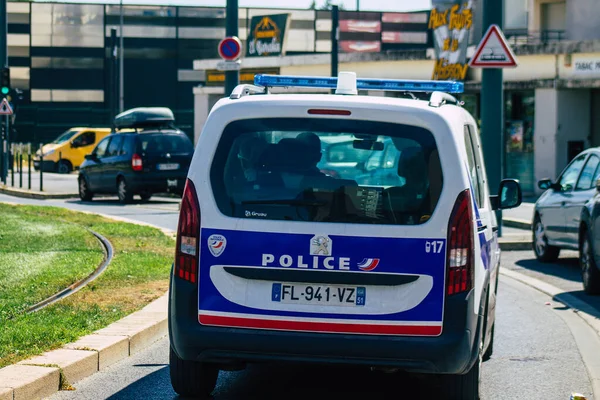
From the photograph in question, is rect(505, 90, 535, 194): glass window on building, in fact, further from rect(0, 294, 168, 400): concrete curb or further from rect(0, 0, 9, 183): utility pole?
rect(0, 294, 168, 400): concrete curb

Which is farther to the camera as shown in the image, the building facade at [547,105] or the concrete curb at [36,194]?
the building facade at [547,105]

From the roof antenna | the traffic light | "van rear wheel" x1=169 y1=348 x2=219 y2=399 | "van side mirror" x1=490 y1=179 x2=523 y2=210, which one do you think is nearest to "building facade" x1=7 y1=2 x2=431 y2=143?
the traffic light

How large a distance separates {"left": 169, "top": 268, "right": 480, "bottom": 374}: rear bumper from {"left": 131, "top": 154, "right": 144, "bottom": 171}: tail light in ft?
69.5

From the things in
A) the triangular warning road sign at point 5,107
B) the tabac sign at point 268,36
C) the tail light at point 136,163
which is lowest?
the tail light at point 136,163

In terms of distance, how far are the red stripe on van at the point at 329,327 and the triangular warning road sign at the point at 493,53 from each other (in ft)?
38.1

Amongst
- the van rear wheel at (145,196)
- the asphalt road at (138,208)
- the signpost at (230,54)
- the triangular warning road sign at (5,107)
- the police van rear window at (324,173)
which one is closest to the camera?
the police van rear window at (324,173)

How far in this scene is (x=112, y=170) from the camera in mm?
28141

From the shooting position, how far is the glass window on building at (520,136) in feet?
112

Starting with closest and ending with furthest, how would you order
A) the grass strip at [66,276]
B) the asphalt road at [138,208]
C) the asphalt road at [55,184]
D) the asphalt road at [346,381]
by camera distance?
1. the asphalt road at [346,381]
2. the grass strip at [66,276]
3. the asphalt road at [138,208]
4. the asphalt road at [55,184]

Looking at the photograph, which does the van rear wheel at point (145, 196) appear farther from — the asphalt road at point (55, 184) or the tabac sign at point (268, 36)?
the tabac sign at point (268, 36)

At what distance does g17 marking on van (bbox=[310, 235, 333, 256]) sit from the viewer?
613 cm

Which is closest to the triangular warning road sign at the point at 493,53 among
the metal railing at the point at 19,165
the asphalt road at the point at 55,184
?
the metal railing at the point at 19,165

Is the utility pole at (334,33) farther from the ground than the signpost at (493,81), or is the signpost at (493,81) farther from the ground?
the utility pole at (334,33)

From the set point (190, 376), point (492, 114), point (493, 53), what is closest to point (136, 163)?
point (492, 114)
